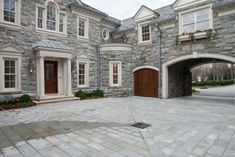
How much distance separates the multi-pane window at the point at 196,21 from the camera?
1073 cm

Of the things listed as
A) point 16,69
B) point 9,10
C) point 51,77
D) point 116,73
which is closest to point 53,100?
point 51,77

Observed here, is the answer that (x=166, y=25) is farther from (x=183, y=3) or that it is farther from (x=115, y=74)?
(x=115, y=74)

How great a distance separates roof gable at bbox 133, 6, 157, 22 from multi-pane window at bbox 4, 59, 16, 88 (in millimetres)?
9657

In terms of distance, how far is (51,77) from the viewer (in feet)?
39.5

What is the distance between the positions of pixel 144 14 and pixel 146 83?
5.56 meters

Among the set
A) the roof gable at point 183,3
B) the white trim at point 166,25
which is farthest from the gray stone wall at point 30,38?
the roof gable at point 183,3

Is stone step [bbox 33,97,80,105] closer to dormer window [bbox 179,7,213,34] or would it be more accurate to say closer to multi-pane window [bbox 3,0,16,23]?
multi-pane window [bbox 3,0,16,23]

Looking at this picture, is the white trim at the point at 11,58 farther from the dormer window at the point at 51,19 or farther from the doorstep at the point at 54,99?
the dormer window at the point at 51,19

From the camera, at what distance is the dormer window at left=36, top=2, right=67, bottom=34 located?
11.3m

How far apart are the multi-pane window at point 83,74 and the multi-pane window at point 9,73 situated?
176 inches

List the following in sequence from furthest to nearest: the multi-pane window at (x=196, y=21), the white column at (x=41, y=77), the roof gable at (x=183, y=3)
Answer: the roof gable at (x=183, y=3), the multi-pane window at (x=196, y=21), the white column at (x=41, y=77)

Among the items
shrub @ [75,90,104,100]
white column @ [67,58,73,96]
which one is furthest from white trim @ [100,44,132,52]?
shrub @ [75,90,104,100]

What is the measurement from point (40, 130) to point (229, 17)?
1108 cm

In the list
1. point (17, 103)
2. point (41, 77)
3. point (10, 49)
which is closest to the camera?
point (17, 103)
